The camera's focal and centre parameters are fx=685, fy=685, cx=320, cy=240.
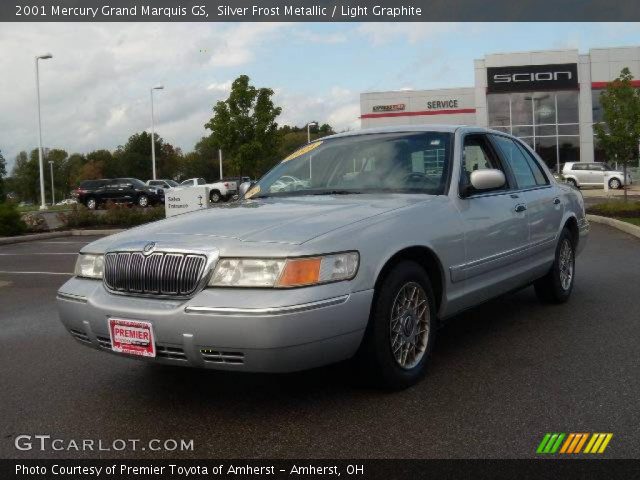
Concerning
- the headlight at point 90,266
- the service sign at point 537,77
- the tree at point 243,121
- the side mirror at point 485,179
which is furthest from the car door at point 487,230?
the service sign at point 537,77

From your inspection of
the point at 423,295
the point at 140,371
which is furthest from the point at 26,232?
the point at 423,295

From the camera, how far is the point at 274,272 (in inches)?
135

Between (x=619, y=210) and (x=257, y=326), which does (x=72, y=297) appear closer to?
(x=257, y=326)

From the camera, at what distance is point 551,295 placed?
20.9 ft

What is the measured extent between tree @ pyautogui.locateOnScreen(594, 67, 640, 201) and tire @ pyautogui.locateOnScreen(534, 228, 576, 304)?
14.2 meters

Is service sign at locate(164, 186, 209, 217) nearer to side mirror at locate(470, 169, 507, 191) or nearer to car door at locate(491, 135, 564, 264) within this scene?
car door at locate(491, 135, 564, 264)

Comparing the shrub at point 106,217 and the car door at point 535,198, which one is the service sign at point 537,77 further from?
the car door at point 535,198

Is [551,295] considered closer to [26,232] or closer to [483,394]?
[483,394]

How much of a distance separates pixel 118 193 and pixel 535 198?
36570 millimetres

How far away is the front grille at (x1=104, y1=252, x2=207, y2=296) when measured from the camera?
11.6 feet

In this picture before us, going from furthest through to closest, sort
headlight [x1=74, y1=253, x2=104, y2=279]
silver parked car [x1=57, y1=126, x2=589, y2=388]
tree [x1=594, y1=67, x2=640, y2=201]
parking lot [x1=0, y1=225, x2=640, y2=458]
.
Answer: tree [x1=594, y1=67, x2=640, y2=201] → headlight [x1=74, y1=253, x2=104, y2=279] → silver parked car [x1=57, y1=126, x2=589, y2=388] → parking lot [x1=0, y1=225, x2=640, y2=458]

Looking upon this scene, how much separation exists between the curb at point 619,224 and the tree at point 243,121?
22171 millimetres

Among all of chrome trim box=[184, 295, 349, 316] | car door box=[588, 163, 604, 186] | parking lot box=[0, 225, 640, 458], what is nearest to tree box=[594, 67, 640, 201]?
parking lot box=[0, 225, 640, 458]

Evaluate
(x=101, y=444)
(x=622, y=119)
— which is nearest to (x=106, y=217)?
(x=622, y=119)
